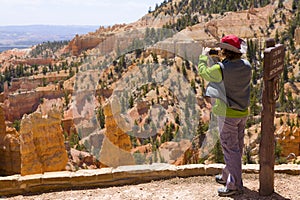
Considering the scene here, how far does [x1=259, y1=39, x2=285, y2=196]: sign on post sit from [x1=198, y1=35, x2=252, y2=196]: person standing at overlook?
0.21 m

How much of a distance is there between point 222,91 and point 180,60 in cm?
3980

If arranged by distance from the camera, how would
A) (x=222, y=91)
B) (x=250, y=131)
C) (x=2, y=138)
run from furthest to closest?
1. (x=250, y=131)
2. (x=2, y=138)
3. (x=222, y=91)

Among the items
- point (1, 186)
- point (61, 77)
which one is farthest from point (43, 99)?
point (1, 186)

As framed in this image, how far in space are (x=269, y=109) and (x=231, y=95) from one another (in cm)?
48

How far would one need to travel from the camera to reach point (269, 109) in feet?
15.6

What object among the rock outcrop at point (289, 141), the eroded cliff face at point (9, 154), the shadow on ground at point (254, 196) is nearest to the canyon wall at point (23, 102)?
the eroded cliff face at point (9, 154)

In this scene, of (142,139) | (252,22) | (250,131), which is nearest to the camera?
(250,131)

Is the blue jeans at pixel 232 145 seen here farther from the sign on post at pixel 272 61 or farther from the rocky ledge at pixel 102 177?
the rocky ledge at pixel 102 177

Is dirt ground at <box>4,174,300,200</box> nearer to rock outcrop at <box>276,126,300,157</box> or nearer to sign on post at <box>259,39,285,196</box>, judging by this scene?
sign on post at <box>259,39,285,196</box>

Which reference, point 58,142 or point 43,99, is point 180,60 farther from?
point 58,142

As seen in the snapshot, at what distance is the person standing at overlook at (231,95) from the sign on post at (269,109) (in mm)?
212

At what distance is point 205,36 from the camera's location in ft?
156

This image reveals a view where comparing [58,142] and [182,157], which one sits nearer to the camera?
[58,142]

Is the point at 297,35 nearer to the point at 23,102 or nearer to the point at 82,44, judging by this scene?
the point at 23,102
